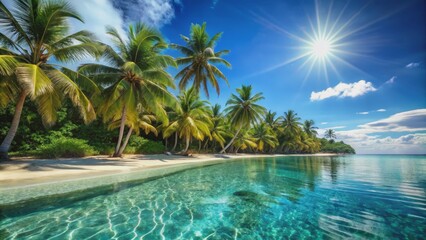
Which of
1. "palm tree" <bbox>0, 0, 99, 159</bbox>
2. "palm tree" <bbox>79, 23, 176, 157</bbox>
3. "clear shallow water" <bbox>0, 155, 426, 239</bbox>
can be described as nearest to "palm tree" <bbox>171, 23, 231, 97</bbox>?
"palm tree" <bbox>79, 23, 176, 157</bbox>

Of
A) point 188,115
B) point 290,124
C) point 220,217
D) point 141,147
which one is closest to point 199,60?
point 188,115

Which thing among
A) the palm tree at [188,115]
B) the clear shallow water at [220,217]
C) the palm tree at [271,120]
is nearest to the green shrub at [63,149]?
the palm tree at [188,115]

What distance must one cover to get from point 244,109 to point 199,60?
498 inches

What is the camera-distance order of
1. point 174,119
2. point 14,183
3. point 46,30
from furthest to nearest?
point 174,119
point 46,30
point 14,183

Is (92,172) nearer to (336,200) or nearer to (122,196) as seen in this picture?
(122,196)

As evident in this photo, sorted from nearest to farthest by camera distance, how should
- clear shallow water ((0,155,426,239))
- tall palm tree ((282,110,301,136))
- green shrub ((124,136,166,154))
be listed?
clear shallow water ((0,155,426,239)), green shrub ((124,136,166,154)), tall palm tree ((282,110,301,136))

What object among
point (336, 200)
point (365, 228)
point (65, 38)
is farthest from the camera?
point (65, 38)

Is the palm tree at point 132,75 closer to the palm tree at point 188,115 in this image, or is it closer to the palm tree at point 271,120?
the palm tree at point 188,115

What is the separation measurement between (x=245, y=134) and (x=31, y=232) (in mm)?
35734

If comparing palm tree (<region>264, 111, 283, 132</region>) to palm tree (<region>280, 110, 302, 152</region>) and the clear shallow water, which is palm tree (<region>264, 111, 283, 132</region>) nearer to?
palm tree (<region>280, 110, 302, 152</region>)

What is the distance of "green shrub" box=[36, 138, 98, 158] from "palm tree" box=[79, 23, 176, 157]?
2.95 m

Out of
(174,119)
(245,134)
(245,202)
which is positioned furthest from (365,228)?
(245,134)

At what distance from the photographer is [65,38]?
10.8 m

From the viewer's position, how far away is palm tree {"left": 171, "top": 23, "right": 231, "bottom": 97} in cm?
2087
